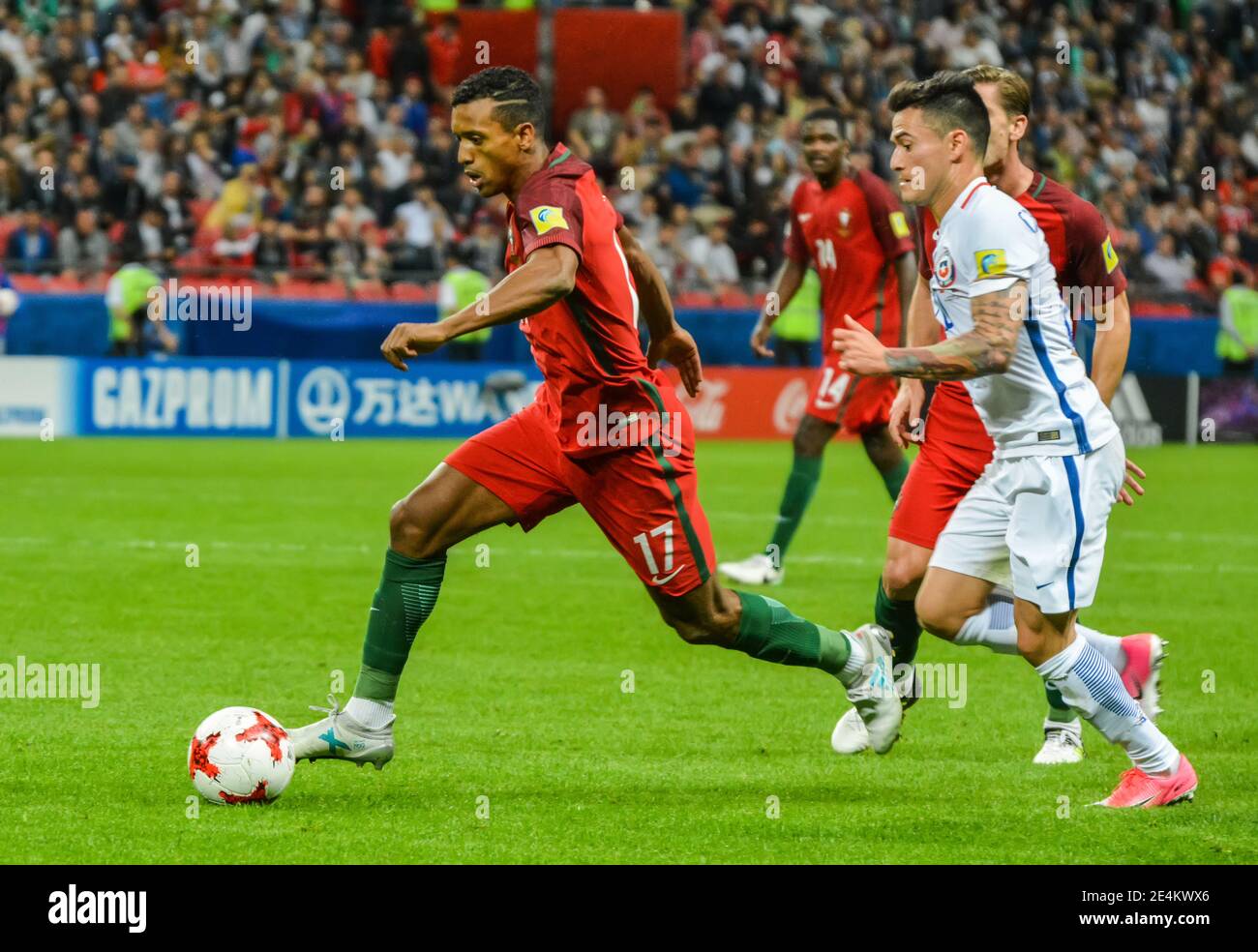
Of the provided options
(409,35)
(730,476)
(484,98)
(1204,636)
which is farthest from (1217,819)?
(409,35)

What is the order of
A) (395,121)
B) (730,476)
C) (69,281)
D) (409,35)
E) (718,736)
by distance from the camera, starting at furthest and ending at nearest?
1. (409,35)
2. (395,121)
3. (69,281)
4. (730,476)
5. (718,736)

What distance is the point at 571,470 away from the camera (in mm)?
5953

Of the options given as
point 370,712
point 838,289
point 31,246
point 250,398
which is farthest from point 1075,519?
point 31,246

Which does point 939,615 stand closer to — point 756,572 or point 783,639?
point 783,639

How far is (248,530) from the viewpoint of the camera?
42.6 ft

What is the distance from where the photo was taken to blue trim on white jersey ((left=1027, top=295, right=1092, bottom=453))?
548 centimetres

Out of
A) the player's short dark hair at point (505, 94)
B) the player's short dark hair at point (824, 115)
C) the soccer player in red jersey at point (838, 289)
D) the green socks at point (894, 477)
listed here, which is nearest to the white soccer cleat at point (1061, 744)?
the player's short dark hair at point (505, 94)

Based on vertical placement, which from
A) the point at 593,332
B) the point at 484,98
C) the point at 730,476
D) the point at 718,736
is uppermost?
the point at 484,98

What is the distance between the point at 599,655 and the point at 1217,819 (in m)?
3.52

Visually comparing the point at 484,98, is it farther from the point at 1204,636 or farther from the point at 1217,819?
the point at 1204,636

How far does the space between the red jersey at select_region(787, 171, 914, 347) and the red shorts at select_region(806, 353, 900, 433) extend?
16.1 inches

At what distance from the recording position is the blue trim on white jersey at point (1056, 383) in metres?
5.48

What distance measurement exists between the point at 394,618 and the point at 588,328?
3.58ft

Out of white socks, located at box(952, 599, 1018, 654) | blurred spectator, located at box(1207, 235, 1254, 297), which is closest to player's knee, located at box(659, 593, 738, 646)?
white socks, located at box(952, 599, 1018, 654)
